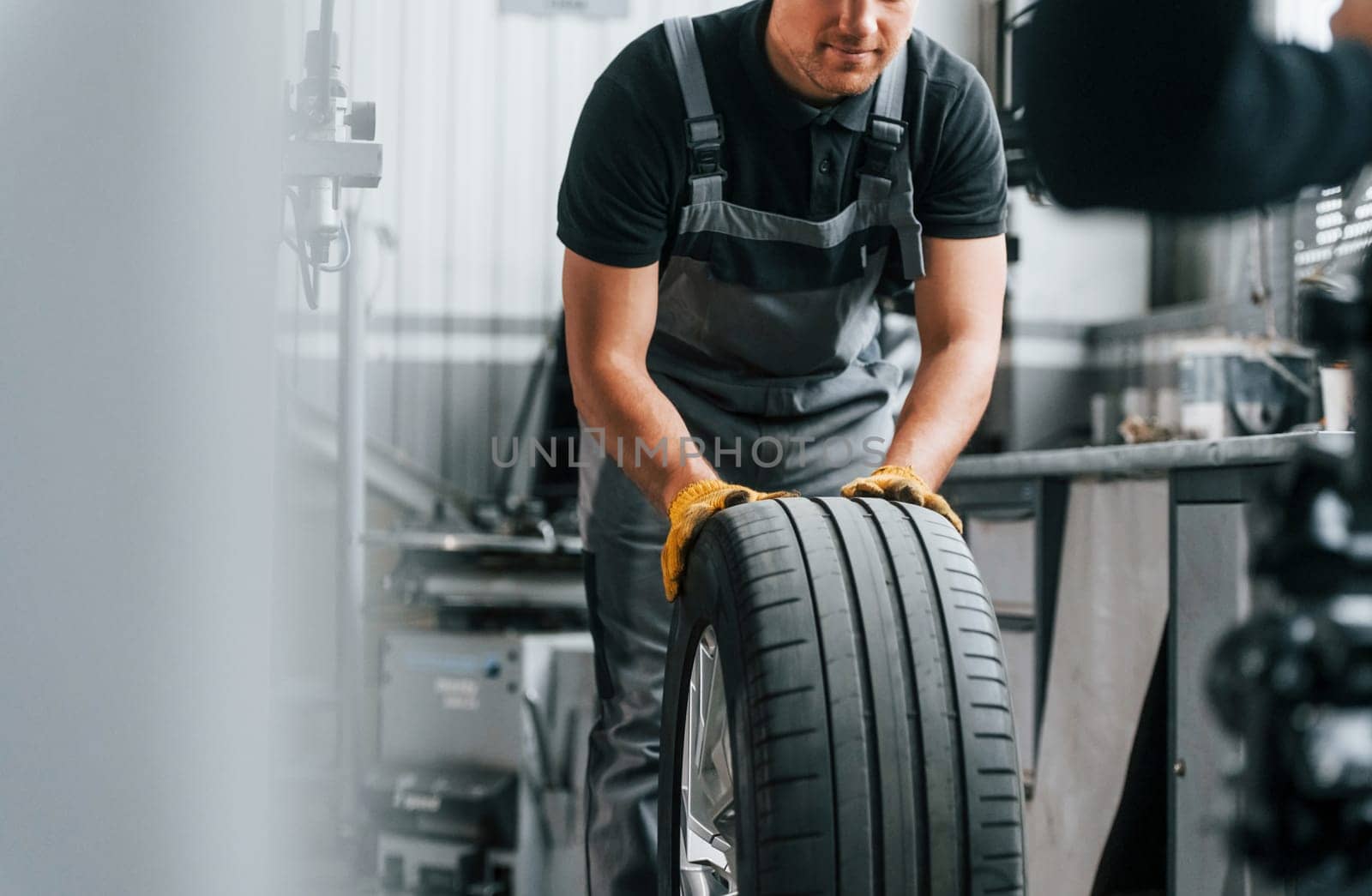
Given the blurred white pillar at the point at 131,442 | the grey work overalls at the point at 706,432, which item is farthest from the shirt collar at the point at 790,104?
the blurred white pillar at the point at 131,442

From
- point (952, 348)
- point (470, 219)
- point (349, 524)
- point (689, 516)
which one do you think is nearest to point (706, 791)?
point (689, 516)

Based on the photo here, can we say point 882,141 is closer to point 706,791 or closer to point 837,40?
point 837,40

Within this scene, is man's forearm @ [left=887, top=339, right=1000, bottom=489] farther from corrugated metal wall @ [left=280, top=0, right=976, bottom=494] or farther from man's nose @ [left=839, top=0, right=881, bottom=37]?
corrugated metal wall @ [left=280, top=0, right=976, bottom=494]

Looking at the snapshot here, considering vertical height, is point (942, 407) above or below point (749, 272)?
below

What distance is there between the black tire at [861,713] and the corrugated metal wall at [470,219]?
2898 millimetres

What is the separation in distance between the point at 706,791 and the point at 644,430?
0.34 metres

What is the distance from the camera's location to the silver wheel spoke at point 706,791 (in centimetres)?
102

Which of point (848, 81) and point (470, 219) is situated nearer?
point (848, 81)

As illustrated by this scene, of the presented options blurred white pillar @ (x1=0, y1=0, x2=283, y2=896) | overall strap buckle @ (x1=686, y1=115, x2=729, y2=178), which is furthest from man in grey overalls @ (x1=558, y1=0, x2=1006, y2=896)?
blurred white pillar @ (x1=0, y1=0, x2=283, y2=896)

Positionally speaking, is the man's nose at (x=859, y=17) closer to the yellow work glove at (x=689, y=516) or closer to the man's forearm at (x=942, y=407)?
the man's forearm at (x=942, y=407)

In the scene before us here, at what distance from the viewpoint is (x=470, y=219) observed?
3666 mm

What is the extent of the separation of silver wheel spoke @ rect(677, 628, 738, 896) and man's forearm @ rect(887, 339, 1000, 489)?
288 millimetres

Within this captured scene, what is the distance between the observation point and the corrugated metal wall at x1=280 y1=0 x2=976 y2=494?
11.8ft

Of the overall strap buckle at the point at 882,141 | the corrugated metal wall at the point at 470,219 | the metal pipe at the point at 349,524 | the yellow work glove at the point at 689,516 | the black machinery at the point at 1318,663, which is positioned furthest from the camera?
the corrugated metal wall at the point at 470,219
